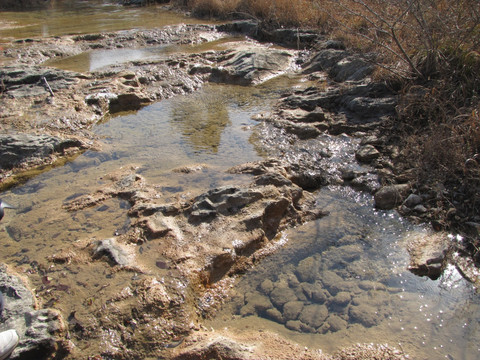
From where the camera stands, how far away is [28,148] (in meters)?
4.57

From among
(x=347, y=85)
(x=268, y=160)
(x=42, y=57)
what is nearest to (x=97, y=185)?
(x=268, y=160)

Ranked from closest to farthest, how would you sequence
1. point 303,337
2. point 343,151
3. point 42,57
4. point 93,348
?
point 93,348, point 303,337, point 343,151, point 42,57

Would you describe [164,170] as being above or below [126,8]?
below

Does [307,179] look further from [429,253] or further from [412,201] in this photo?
[429,253]

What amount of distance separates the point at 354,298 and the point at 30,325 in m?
2.17

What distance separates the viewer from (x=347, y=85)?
6.13 m

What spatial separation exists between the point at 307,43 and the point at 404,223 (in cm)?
737

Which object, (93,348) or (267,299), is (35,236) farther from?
(267,299)

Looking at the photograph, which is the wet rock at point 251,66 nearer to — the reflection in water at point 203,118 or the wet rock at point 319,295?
the reflection in water at point 203,118

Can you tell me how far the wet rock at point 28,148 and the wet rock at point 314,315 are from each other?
3708 millimetres

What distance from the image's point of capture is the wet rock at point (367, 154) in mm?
4484

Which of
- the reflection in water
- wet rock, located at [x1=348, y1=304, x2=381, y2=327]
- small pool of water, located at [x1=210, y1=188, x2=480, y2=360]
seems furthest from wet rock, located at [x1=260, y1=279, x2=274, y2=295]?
the reflection in water

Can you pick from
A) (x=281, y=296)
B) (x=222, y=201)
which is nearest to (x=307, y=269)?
(x=281, y=296)

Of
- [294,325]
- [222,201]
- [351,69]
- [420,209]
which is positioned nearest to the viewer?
[294,325]
